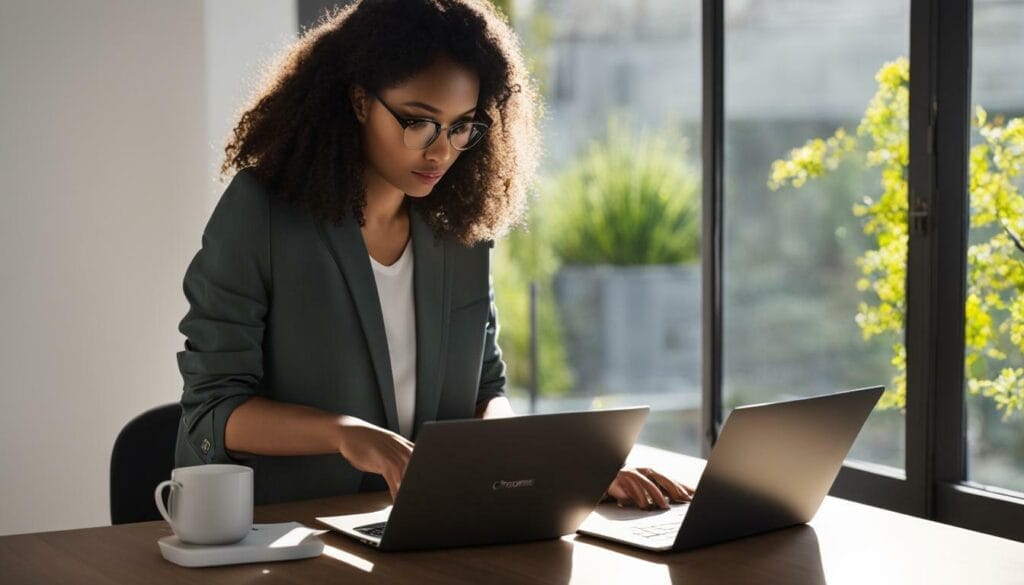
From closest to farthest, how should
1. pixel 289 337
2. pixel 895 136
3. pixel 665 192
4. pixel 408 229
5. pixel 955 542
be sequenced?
pixel 955 542 → pixel 289 337 → pixel 408 229 → pixel 895 136 → pixel 665 192

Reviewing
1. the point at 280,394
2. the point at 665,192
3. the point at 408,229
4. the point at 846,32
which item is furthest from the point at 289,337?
the point at 665,192

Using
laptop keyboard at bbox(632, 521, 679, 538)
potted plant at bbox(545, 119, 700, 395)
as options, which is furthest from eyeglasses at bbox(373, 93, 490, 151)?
potted plant at bbox(545, 119, 700, 395)

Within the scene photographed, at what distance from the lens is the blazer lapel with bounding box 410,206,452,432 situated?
2023 mm

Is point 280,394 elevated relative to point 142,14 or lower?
lower

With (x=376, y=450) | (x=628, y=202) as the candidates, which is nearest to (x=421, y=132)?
(x=376, y=450)

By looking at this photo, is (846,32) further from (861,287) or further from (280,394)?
(280,394)

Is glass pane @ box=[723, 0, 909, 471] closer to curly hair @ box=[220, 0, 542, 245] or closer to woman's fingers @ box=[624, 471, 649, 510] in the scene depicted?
curly hair @ box=[220, 0, 542, 245]

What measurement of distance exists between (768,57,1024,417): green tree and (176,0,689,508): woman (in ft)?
3.87

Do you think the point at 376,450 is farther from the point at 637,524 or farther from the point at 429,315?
the point at 429,315

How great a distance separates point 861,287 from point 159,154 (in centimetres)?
188

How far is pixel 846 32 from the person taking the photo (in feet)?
10.6

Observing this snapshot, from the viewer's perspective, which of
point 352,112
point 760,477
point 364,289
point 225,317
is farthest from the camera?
point 352,112

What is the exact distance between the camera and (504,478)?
1.45 m

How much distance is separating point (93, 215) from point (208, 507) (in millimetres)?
1988
